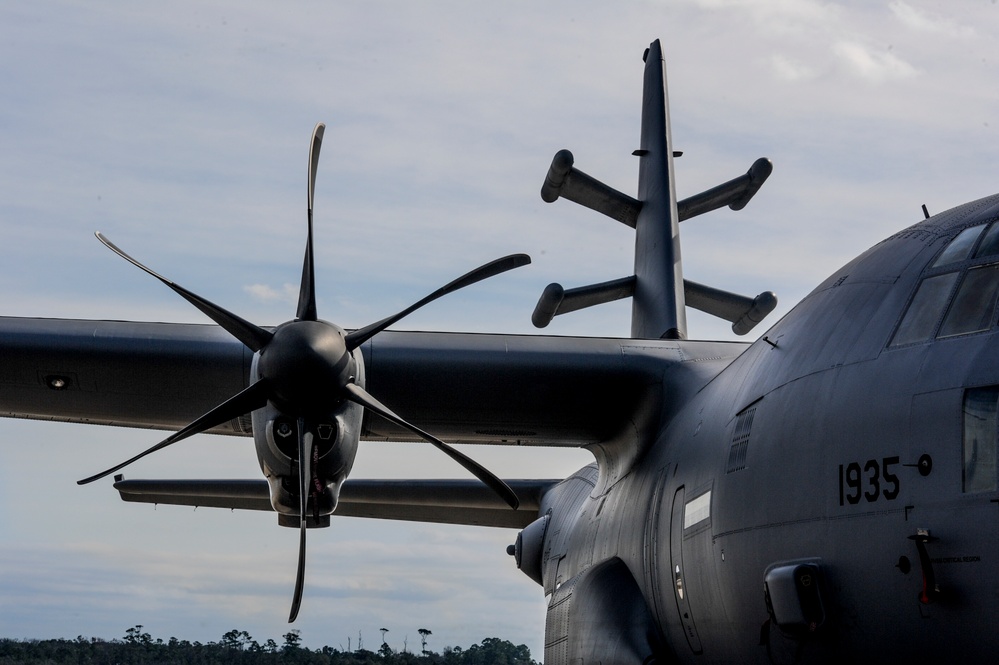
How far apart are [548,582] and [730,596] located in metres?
5.86

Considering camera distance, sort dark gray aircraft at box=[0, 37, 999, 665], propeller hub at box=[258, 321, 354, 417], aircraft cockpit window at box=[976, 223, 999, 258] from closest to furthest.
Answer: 1. dark gray aircraft at box=[0, 37, 999, 665]
2. aircraft cockpit window at box=[976, 223, 999, 258]
3. propeller hub at box=[258, 321, 354, 417]

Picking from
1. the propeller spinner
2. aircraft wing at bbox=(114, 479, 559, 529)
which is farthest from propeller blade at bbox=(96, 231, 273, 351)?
aircraft wing at bbox=(114, 479, 559, 529)

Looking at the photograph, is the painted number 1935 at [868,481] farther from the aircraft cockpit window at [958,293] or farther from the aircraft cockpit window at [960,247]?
the aircraft cockpit window at [960,247]

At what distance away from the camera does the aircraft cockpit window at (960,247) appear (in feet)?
20.3

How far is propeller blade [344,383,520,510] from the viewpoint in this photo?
29.8 feet

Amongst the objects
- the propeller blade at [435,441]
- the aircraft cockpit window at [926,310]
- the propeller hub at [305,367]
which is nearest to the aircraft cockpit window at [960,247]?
the aircraft cockpit window at [926,310]

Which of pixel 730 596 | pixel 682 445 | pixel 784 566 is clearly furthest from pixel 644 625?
pixel 784 566

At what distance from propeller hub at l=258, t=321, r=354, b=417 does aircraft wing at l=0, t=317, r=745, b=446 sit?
1.70 meters

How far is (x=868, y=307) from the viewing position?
6.69m

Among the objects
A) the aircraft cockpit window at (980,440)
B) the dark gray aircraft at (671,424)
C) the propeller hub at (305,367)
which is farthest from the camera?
the propeller hub at (305,367)

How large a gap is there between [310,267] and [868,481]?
5.30 meters

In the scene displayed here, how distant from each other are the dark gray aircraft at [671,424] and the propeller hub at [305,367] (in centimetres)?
2

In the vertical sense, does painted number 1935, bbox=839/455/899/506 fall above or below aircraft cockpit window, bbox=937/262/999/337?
below

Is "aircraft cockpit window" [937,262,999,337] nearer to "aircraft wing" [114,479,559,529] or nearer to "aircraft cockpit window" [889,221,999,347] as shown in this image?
"aircraft cockpit window" [889,221,999,347]
